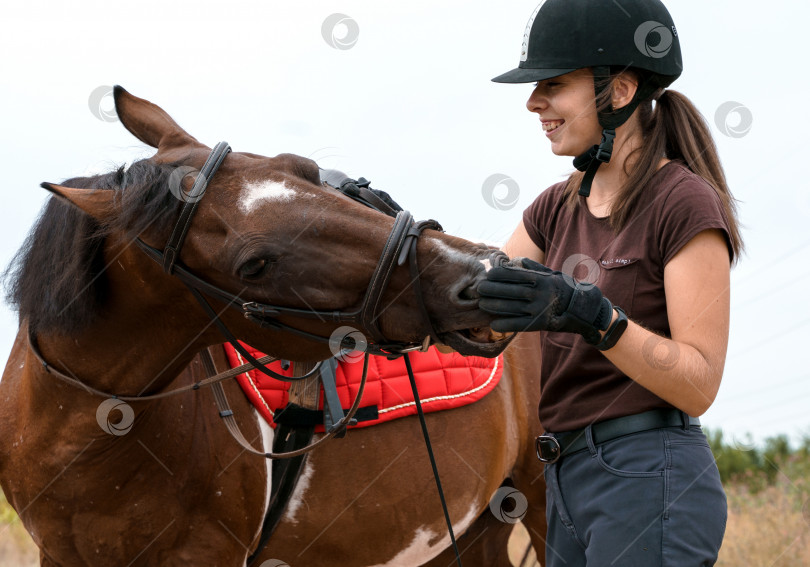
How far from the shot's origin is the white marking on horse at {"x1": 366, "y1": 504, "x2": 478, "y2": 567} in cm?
338

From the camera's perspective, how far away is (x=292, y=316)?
7.11 feet

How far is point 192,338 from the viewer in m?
2.41

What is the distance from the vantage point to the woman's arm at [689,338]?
188 centimetres

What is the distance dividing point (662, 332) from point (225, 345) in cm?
163

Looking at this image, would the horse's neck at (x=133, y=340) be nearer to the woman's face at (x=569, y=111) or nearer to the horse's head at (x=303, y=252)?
the horse's head at (x=303, y=252)

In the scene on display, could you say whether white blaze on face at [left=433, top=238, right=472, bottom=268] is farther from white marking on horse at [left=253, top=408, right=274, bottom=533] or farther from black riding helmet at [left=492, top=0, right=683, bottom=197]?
white marking on horse at [left=253, top=408, right=274, bottom=533]

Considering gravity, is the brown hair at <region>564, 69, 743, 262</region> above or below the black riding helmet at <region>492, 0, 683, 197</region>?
below

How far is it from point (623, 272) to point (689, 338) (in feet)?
0.93

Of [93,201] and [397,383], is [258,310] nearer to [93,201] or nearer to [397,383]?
[93,201]
